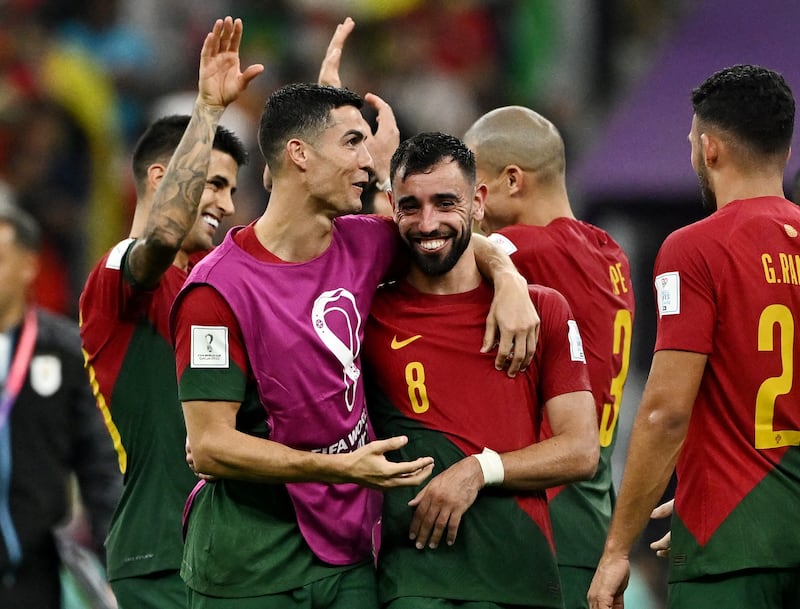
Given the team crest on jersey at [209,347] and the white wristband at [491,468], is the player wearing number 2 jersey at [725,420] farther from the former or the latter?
the team crest on jersey at [209,347]

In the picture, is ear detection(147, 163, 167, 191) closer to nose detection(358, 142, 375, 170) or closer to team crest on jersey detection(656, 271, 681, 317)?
Result: nose detection(358, 142, 375, 170)

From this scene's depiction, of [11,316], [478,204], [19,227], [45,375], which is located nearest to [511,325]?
[478,204]

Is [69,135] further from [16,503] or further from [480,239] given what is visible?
[480,239]

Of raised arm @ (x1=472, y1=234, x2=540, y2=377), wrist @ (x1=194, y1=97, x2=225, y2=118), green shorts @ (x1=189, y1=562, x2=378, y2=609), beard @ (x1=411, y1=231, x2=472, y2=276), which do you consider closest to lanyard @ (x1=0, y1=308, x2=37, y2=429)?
wrist @ (x1=194, y1=97, x2=225, y2=118)

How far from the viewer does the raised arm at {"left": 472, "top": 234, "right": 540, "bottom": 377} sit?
187 inches

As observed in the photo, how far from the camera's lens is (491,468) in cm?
467

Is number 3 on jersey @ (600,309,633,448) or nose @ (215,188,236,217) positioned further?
number 3 on jersey @ (600,309,633,448)

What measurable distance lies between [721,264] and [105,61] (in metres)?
10.5

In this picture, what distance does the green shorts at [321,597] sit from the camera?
468 centimetres

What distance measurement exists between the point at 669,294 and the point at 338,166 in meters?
1.19

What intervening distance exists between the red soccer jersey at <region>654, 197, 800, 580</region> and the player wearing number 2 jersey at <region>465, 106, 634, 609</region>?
44.3 inches

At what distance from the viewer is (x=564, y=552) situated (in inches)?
229

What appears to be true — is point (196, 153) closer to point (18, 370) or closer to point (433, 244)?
point (433, 244)

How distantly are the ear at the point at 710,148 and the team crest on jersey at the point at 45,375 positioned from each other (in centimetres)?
318
